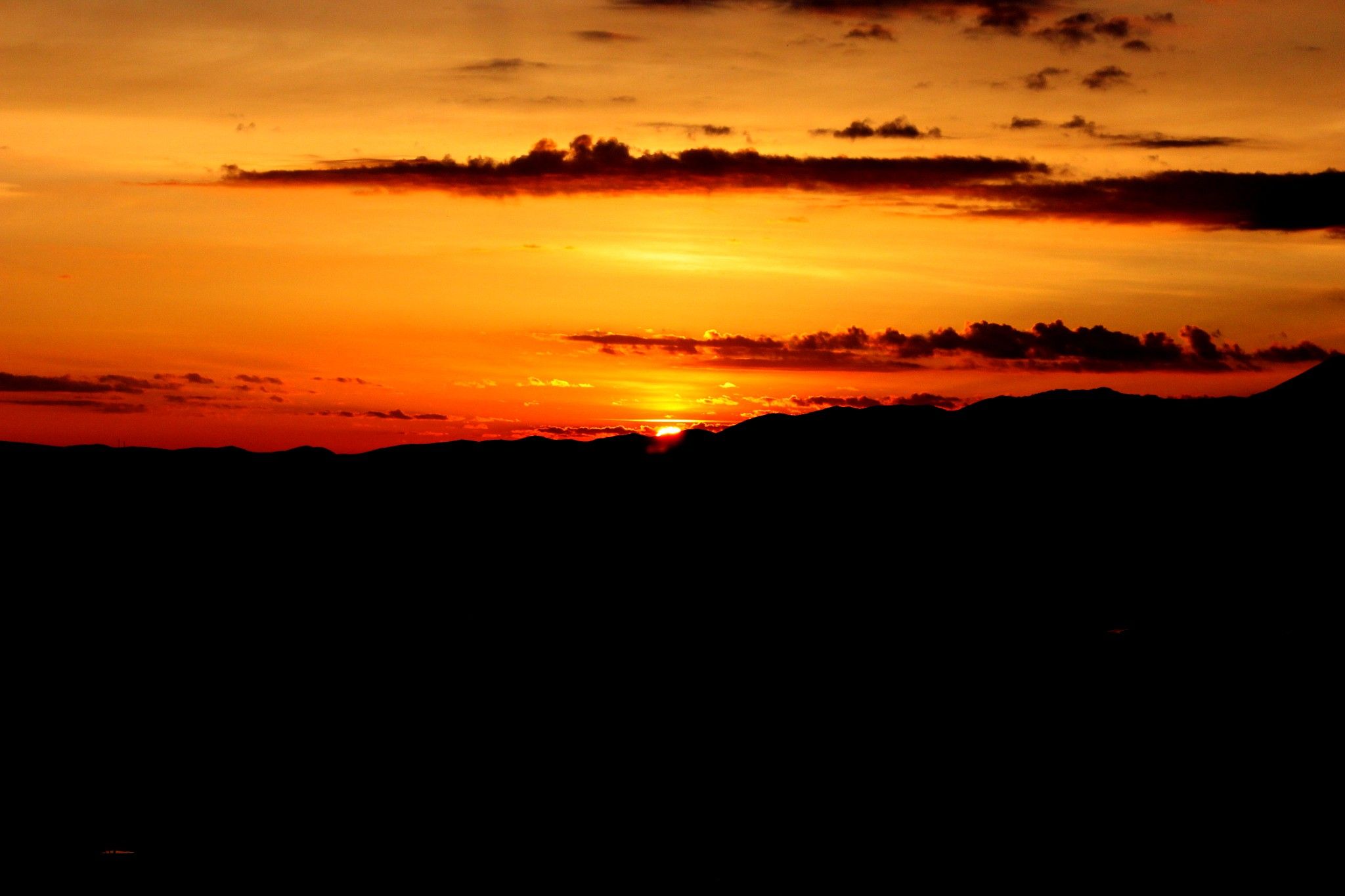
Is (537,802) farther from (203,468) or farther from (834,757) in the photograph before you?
(203,468)

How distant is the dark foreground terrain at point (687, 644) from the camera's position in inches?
1966

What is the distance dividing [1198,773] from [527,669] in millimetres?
46615

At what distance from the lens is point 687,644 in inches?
3558

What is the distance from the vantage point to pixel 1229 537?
11125 cm

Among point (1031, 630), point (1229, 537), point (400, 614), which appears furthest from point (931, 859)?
point (1229, 537)

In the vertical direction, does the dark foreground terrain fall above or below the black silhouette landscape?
below

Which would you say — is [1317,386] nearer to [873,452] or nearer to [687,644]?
[873,452]

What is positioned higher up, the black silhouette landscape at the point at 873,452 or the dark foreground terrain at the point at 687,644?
the black silhouette landscape at the point at 873,452

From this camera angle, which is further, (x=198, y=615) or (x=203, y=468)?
(x=203, y=468)

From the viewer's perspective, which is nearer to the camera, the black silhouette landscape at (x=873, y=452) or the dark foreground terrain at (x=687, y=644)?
the dark foreground terrain at (x=687, y=644)

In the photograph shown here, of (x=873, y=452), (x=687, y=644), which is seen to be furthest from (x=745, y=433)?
(x=687, y=644)

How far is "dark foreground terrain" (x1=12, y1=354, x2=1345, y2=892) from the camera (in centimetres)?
4994

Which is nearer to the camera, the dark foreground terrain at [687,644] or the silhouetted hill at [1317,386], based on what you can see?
the dark foreground terrain at [687,644]

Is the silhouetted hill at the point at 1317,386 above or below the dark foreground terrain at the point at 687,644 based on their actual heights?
above
